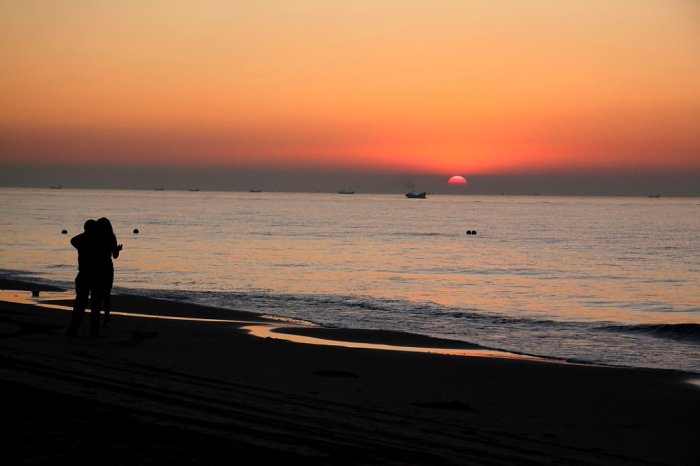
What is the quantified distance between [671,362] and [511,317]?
244 inches

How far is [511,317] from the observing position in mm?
19031

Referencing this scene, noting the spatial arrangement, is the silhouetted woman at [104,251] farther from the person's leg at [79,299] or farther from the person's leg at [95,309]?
the person's leg at [79,299]

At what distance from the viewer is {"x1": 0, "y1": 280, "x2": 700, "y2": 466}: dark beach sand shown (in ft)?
18.1

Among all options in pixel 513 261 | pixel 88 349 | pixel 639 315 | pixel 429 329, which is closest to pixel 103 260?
pixel 88 349

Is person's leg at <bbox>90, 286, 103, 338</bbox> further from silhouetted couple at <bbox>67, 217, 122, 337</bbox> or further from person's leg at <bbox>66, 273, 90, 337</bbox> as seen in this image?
person's leg at <bbox>66, 273, 90, 337</bbox>

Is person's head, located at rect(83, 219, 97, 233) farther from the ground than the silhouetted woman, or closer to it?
farther from the ground

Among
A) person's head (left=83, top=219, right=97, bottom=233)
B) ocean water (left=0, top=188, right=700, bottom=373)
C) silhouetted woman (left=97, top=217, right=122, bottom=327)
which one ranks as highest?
person's head (left=83, top=219, right=97, bottom=233)

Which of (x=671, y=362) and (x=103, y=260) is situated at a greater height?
(x=103, y=260)

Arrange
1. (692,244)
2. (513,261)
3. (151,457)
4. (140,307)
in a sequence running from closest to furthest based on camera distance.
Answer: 1. (151,457)
2. (140,307)
3. (513,261)
4. (692,244)

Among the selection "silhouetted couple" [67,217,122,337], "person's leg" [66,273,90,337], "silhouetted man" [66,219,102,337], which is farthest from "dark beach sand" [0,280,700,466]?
"silhouetted man" [66,219,102,337]

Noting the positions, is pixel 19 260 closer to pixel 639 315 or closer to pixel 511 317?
pixel 511 317

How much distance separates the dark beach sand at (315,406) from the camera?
5504mm

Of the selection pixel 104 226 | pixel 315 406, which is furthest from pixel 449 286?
pixel 315 406

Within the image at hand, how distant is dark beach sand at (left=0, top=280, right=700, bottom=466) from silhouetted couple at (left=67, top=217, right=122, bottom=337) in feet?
1.58
